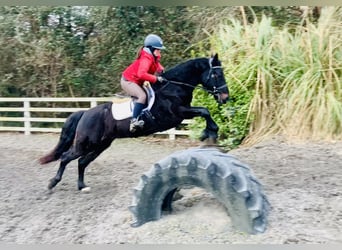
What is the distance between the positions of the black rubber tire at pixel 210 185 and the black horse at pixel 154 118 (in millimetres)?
473

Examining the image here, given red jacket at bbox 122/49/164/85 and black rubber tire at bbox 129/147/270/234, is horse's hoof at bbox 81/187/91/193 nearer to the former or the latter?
black rubber tire at bbox 129/147/270/234

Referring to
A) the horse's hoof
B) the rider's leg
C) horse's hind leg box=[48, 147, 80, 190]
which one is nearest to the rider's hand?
the rider's leg

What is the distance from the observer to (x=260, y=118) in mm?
3834

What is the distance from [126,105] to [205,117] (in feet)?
1.81

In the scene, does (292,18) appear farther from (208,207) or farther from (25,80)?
(25,80)

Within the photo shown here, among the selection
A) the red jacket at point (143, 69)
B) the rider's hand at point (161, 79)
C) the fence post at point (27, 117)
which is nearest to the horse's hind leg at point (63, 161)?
the fence post at point (27, 117)

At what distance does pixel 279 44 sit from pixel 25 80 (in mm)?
1920

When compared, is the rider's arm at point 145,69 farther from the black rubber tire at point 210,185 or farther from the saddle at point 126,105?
the black rubber tire at point 210,185

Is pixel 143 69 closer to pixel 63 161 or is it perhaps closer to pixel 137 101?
pixel 137 101

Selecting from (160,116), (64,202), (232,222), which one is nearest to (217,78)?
(160,116)

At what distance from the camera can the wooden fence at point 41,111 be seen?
3.57 meters

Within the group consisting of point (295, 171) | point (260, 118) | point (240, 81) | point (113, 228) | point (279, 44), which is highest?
point (279, 44)

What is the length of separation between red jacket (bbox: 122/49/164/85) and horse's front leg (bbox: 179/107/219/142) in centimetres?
30

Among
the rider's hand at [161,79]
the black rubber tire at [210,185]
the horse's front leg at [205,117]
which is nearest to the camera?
the black rubber tire at [210,185]
